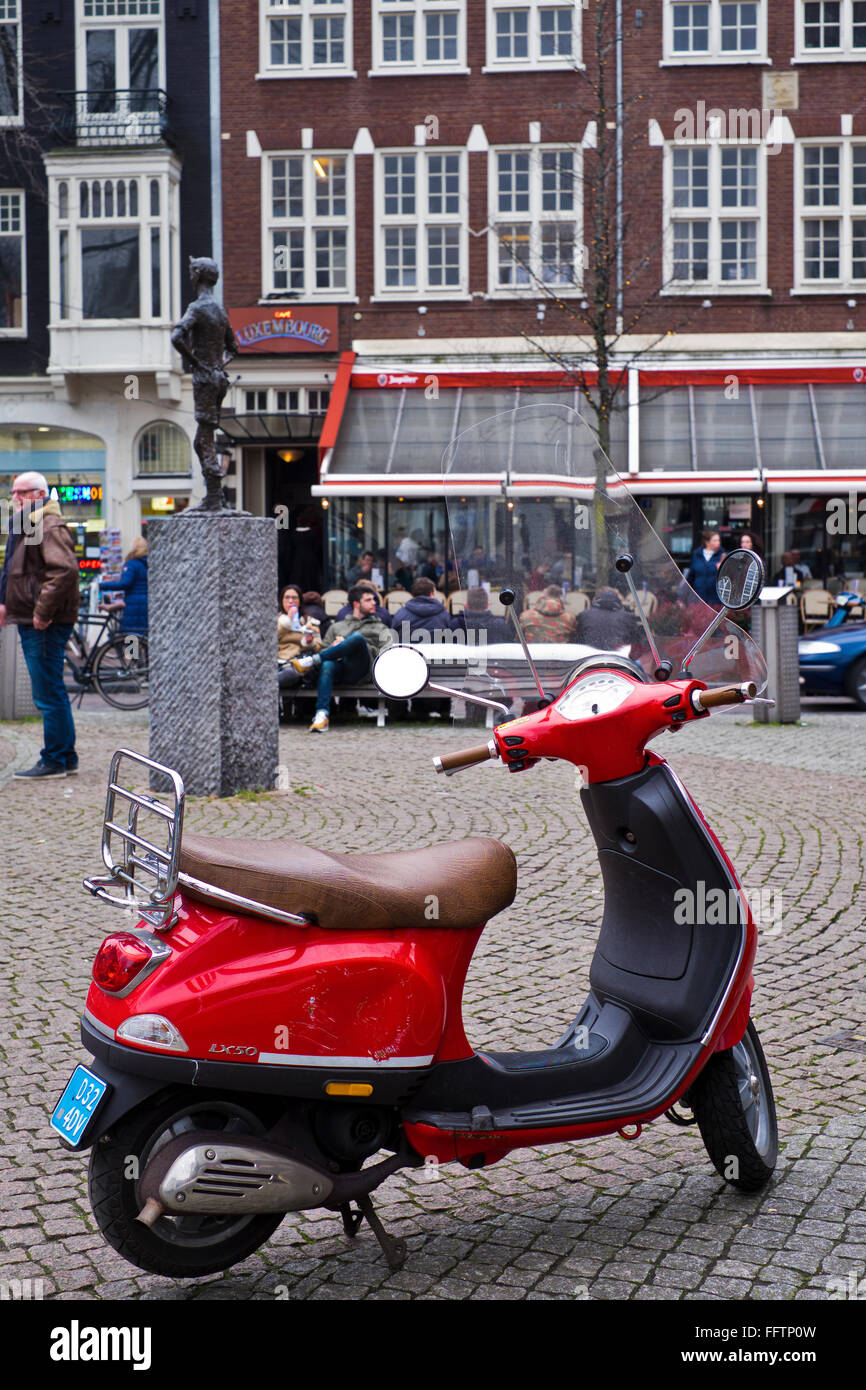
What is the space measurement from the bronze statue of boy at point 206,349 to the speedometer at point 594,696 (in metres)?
6.85

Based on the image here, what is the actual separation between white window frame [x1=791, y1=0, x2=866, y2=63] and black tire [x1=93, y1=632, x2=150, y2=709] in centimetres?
1674

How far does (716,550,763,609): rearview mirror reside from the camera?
3.29 meters

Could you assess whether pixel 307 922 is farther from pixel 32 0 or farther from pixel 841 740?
pixel 32 0

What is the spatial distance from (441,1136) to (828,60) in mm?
25413

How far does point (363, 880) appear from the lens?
2998 millimetres

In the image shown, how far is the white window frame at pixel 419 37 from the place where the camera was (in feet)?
83.3

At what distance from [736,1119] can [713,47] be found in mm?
24806

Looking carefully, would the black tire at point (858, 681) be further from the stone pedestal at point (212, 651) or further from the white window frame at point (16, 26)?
the white window frame at point (16, 26)

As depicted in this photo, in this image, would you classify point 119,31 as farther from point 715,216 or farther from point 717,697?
point 717,697

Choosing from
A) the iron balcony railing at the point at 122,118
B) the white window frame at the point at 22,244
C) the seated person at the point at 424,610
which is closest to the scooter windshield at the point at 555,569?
the seated person at the point at 424,610

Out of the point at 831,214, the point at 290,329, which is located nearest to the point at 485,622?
the point at 290,329

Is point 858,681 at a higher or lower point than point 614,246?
lower

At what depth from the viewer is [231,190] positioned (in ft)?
85.5

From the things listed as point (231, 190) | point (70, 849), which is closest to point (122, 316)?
point (231, 190)
